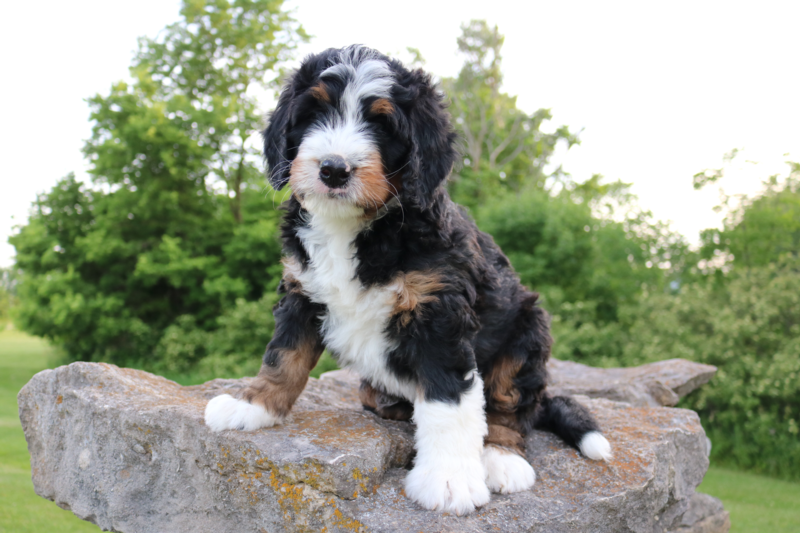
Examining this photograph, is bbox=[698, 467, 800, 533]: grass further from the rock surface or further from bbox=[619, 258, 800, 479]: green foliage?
the rock surface

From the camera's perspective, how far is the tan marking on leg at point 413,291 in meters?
3.03

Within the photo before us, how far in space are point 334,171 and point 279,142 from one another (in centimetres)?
67

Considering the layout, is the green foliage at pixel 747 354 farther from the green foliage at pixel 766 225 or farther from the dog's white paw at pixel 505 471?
the dog's white paw at pixel 505 471

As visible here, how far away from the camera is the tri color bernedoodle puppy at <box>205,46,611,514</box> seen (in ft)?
9.75

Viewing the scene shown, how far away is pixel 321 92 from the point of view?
3.00 m

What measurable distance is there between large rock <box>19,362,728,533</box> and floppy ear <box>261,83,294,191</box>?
4.82 ft

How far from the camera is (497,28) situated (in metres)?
24.9

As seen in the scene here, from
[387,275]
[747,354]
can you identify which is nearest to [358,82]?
[387,275]

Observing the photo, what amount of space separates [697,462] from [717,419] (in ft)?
18.5

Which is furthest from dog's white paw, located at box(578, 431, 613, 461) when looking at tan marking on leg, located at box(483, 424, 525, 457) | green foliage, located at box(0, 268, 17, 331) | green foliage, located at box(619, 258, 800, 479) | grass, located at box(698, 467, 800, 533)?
green foliage, located at box(0, 268, 17, 331)

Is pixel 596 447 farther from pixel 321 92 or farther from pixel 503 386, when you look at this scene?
pixel 321 92

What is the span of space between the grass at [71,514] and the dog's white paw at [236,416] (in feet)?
10.2

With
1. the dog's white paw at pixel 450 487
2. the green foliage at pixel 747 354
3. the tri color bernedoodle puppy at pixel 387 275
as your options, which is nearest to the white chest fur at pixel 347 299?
the tri color bernedoodle puppy at pixel 387 275

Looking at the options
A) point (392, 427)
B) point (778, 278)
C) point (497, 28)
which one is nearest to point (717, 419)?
point (778, 278)
